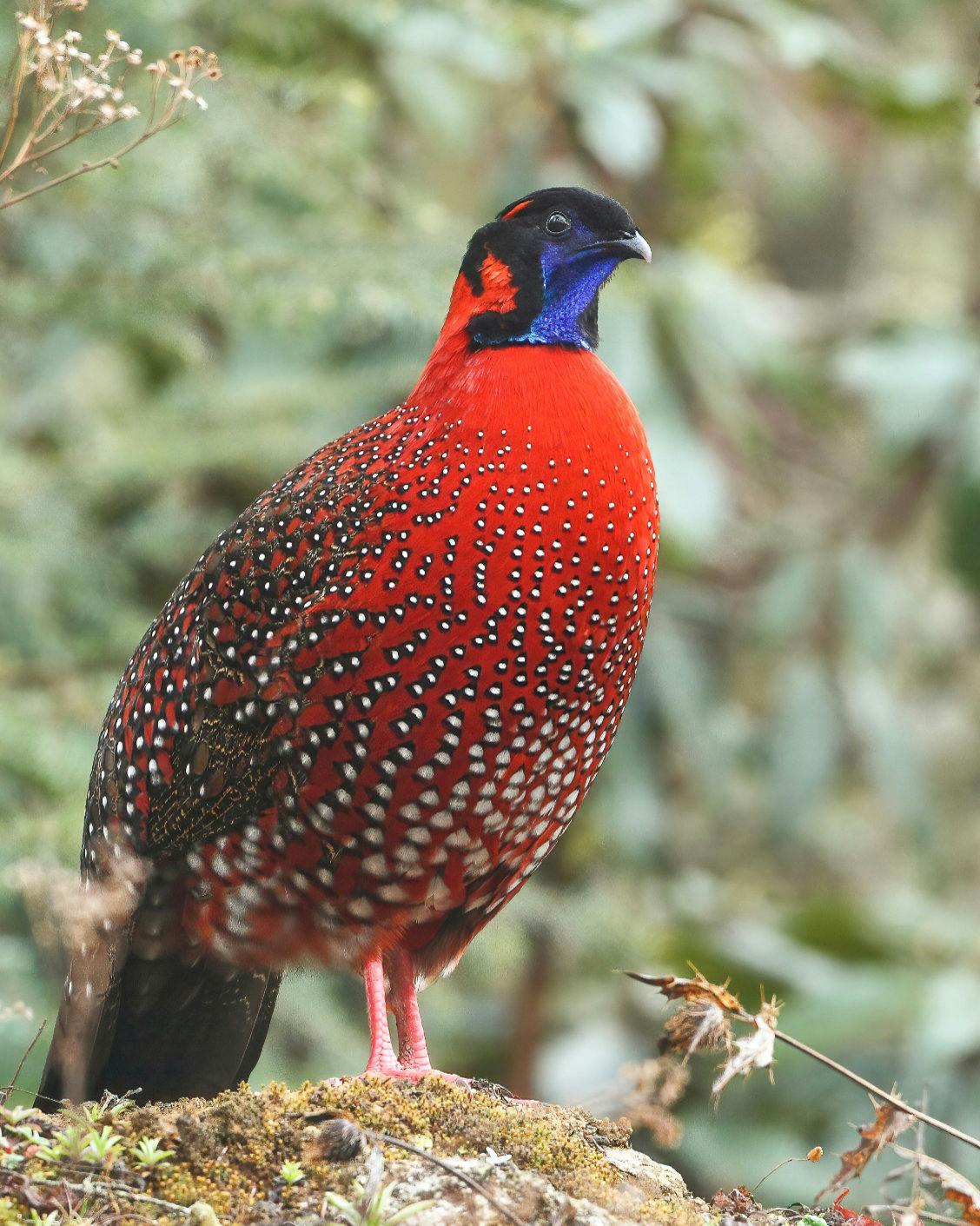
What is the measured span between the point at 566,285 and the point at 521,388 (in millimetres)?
285

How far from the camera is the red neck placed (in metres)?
3.24

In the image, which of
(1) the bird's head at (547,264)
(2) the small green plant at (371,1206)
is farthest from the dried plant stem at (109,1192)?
(1) the bird's head at (547,264)

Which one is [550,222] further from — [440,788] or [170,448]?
[170,448]

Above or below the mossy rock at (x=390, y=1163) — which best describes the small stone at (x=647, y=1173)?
above

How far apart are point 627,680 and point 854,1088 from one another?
13.6 feet

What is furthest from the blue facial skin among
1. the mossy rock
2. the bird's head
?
the mossy rock

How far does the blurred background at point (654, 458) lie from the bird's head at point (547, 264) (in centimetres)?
118

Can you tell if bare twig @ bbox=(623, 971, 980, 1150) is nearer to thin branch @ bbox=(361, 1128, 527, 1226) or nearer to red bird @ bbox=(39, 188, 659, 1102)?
thin branch @ bbox=(361, 1128, 527, 1226)

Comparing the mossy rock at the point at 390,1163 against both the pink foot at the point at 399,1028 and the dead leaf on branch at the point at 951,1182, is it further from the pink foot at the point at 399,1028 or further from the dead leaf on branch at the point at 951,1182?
the dead leaf on branch at the point at 951,1182

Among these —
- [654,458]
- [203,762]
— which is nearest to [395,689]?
[203,762]

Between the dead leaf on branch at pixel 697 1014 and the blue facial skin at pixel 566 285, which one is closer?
the dead leaf on branch at pixel 697 1014

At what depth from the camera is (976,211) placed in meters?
10.7

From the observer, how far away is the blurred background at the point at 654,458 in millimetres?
5000

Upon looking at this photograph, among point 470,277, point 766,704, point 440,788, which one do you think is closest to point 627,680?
point 440,788
